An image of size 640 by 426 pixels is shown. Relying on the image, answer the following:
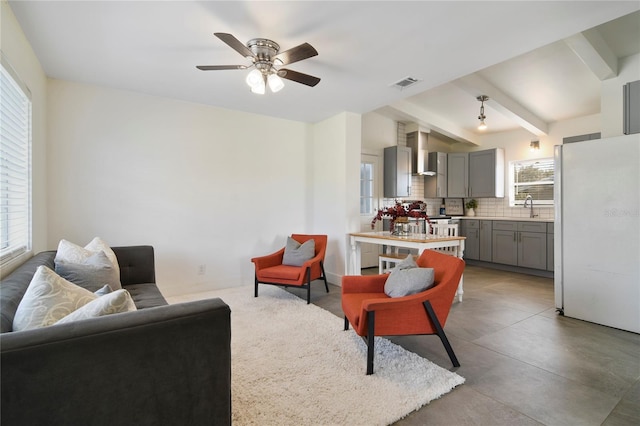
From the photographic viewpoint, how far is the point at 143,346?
1.04 meters

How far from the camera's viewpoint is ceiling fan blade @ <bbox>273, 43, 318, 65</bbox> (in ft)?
7.13

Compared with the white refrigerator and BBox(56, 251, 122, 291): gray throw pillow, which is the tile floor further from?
BBox(56, 251, 122, 291): gray throw pillow

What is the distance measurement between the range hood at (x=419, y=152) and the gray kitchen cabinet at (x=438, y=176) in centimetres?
14

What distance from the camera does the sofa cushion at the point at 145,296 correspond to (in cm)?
233

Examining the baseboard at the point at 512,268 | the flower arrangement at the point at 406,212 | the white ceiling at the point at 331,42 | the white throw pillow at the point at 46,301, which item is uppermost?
the white ceiling at the point at 331,42

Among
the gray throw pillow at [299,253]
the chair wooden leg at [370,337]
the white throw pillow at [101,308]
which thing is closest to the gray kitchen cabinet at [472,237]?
the gray throw pillow at [299,253]

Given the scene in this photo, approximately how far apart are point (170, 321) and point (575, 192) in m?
3.85

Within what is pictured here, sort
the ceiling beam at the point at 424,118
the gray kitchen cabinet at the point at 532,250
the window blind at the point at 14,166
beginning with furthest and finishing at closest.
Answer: the ceiling beam at the point at 424,118 < the gray kitchen cabinet at the point at 532,250 < the window blind at the point at 14,166

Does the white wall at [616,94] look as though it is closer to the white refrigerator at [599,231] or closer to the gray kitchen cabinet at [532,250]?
the white refrigerator at [599,231]

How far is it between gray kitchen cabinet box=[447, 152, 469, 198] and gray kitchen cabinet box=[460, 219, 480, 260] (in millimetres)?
647

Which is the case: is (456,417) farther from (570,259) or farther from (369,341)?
(570,259)

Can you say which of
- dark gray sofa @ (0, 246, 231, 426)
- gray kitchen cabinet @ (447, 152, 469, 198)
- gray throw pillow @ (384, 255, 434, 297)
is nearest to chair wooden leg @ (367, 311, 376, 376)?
gray throw pillow @ (384, 255, 434, 297)

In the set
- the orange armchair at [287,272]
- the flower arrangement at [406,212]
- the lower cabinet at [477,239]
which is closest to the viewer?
the orange armchair at [287,272]

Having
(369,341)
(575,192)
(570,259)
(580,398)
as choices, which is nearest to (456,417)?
(369,341)
